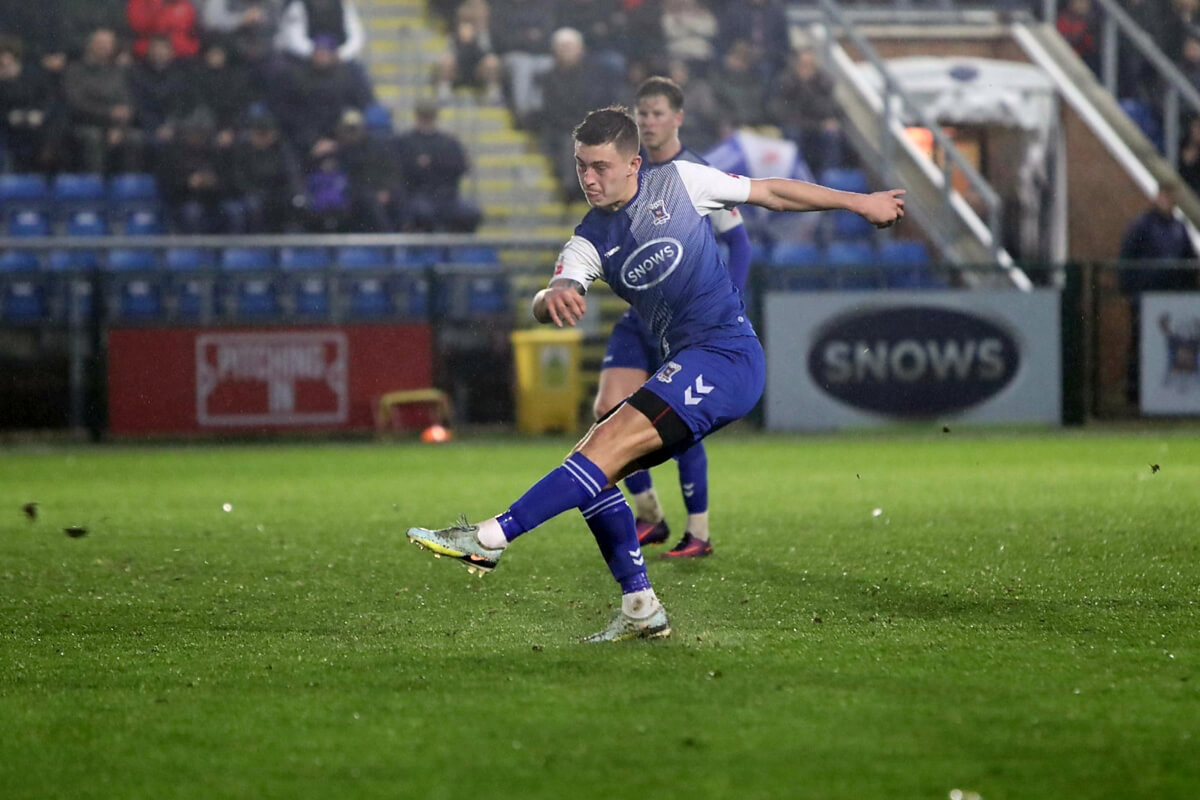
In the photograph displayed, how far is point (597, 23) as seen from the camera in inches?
834

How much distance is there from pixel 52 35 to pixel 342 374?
6112mm

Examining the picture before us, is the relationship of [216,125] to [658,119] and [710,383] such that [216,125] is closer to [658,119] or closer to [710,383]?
[658,119]

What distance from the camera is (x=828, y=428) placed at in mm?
16484

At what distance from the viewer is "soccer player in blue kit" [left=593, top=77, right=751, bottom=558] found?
7.90 m

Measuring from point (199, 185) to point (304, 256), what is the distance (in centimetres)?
131

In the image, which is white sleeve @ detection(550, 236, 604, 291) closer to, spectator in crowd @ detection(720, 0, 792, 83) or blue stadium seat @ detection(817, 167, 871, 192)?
blue stadium seat @ detection(817, 167, 871, 192)

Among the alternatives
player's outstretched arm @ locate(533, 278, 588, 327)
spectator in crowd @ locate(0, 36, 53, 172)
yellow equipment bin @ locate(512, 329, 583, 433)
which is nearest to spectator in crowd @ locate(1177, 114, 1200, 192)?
yellow equipment bin @ locate(512, 329, 583, 433)

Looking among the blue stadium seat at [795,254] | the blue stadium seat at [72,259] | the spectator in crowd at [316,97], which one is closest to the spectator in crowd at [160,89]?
the spectator in crowd at [316,97]

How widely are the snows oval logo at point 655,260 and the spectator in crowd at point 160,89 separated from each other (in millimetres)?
13757

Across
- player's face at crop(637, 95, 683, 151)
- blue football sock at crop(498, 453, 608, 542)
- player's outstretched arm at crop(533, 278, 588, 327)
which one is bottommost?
blue football sock at crop(498, 453, 608, 542)

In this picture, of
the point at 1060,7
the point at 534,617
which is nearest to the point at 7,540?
the point at 534,617

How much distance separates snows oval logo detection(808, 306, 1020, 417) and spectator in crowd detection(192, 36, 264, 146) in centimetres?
705

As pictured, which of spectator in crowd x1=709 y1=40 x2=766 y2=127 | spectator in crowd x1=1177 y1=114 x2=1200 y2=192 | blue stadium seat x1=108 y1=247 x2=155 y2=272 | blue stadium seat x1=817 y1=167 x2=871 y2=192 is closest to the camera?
blue stadium seat x1=108 y1=247 x2=155 y2=272

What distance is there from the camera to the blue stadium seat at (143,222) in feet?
59.2
